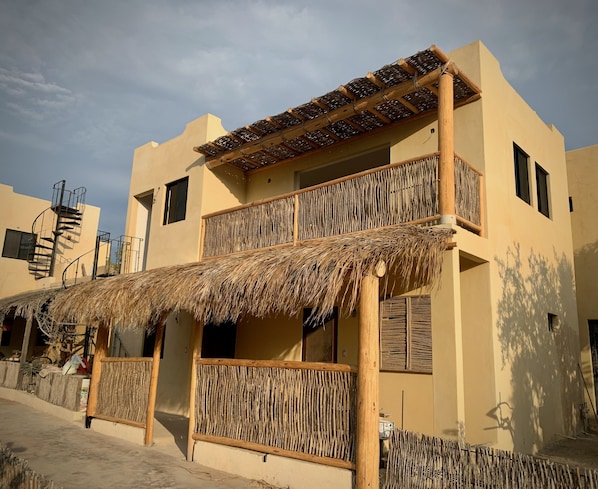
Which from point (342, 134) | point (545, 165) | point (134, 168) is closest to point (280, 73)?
point (134, 168)

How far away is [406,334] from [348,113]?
13.7 ft

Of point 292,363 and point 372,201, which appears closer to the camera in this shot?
point 292,363

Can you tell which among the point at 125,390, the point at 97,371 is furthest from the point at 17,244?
the point at 125,390

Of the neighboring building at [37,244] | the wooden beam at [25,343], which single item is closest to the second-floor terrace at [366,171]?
the wooden beam at [25,343]

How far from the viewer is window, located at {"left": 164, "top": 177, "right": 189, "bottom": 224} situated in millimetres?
13164

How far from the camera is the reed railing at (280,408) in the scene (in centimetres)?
592

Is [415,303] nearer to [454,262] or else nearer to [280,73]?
[454,262]

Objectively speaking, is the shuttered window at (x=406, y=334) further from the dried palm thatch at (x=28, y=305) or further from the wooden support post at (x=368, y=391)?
the dried palm thatch at (x=28, y=305)

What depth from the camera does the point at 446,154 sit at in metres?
7.33

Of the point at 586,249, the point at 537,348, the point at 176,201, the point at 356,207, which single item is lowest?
the point at 537,348

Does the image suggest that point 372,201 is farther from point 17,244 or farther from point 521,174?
point 17,244

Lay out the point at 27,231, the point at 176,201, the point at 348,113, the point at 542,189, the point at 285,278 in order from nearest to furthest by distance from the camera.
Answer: the point at 285,278 < the point at 348,113 < the point at 542,189 < the point at 176,201 < the point at 27,231

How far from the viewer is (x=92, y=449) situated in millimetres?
8391

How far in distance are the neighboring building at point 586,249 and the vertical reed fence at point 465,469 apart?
8075 millimetres
